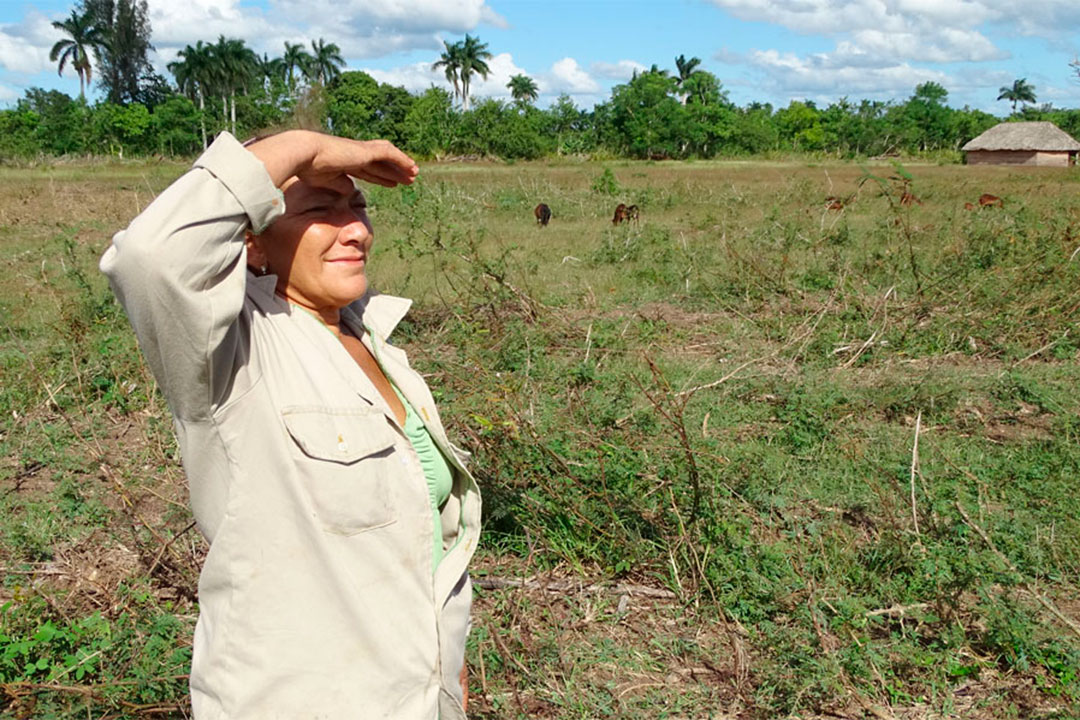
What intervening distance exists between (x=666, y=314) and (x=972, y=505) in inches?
157

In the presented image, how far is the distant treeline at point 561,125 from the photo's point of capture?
4228 centimetres

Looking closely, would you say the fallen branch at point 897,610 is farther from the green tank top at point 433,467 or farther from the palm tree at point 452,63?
the palm tree at point 452,63

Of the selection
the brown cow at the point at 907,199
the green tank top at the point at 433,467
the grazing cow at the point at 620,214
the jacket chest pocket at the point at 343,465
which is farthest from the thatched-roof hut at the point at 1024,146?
the jacket chest pocket at the point at 343,465

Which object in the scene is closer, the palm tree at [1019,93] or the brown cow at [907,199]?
the brown cow at [907,199]

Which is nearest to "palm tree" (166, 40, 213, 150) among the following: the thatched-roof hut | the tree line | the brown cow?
the tree line

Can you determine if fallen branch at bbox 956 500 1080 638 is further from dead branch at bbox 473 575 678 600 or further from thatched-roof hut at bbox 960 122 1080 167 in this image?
thatched-roof hut at bbox 960 122 1080 167

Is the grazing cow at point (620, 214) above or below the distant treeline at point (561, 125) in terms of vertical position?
below

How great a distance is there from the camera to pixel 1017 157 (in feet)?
146

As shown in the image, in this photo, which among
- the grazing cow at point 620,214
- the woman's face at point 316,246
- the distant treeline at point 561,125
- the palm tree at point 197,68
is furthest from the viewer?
the palm tree at point 197,68

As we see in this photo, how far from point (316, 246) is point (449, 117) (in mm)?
46100

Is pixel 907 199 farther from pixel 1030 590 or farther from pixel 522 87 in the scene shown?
pixel 522 87

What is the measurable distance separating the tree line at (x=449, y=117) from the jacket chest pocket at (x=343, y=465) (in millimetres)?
26273

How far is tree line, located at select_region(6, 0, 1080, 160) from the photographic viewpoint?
4262 centimetres

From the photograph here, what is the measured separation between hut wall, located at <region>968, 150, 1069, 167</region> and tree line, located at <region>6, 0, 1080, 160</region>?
273cm
